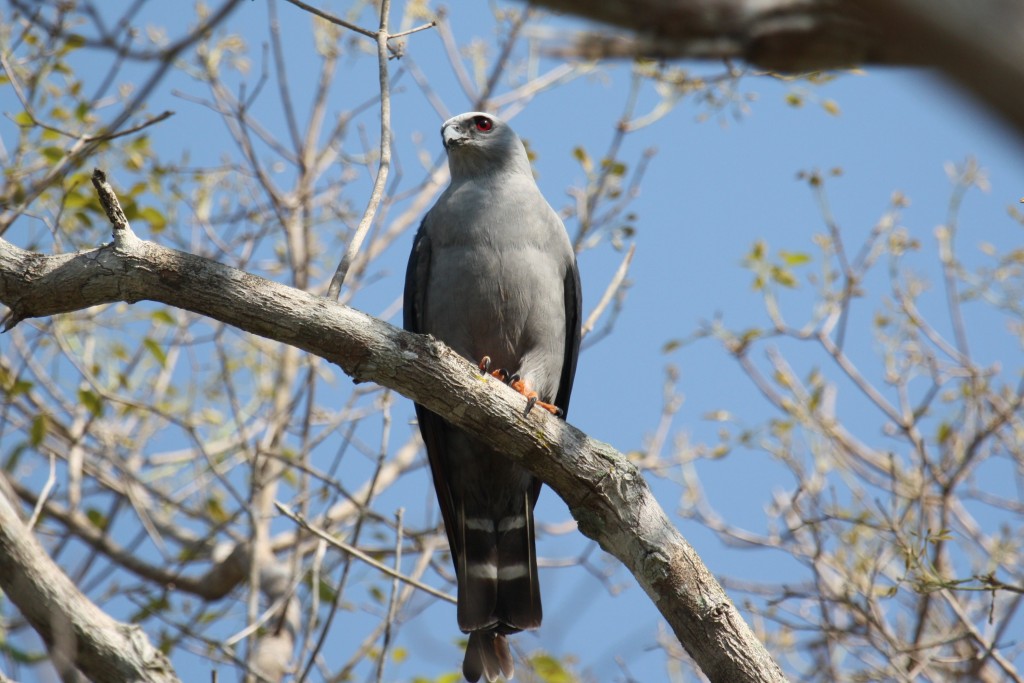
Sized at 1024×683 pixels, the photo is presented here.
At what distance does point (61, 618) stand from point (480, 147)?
3522 mm

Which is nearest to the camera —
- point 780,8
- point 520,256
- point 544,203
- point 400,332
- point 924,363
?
point 780,8

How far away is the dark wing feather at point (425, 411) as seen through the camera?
517 cm

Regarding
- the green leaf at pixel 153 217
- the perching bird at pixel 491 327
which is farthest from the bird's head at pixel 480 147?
the green leaf at pixel 153 217

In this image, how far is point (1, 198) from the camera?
5383 mm

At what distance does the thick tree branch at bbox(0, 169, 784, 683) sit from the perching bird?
1295mm

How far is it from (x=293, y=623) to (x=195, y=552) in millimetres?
859

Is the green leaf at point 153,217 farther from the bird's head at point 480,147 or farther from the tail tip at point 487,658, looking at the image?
the tail tip at point 487,658

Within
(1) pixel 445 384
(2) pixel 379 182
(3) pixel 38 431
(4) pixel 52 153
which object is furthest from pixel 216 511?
(1) pixel 445 384

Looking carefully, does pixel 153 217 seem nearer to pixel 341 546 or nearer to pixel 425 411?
pixel 425 411

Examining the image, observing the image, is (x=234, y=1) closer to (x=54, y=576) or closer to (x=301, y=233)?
(x=54, y=576)

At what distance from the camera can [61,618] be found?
3.65 metres

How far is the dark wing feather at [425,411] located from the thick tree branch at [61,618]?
1.82 m

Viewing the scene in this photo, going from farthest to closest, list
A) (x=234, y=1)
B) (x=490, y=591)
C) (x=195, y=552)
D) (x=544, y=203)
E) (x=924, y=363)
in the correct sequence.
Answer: (x=924, y=363), (x=195, y=552), (x=544, y=203), (x=490, y=591), (x=234, y=1)

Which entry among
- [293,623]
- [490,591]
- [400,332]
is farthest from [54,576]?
[293,623]
